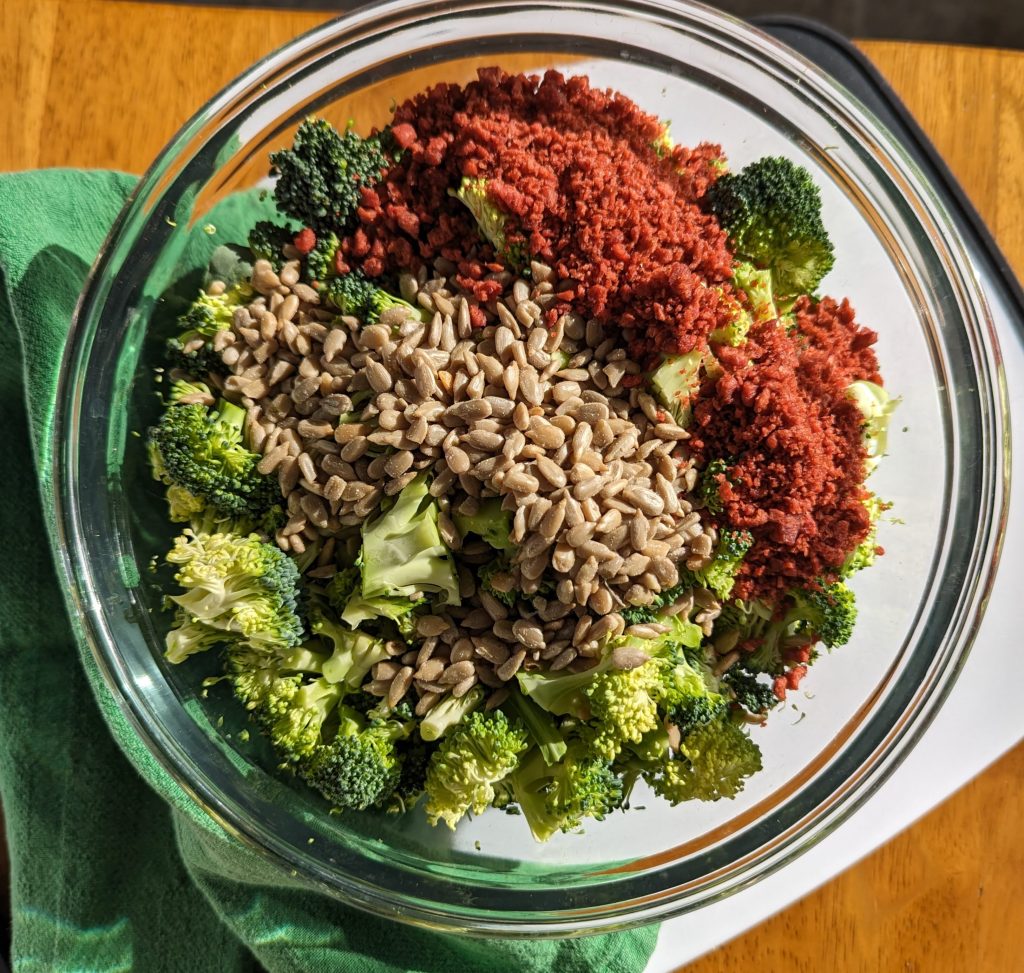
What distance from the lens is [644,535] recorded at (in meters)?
1.26

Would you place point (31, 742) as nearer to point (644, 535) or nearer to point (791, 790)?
point (644, 535)

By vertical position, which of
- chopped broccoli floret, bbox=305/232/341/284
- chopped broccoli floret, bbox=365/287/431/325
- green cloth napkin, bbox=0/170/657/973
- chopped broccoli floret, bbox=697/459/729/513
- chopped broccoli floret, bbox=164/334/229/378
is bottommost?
green cloth napkin, bbox=0/170/657/973

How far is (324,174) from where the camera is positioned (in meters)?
1.38

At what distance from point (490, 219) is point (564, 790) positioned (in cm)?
81

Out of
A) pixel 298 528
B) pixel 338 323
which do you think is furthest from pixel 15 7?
pixel 298 528

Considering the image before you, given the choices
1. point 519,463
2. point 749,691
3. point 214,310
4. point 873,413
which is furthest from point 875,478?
point 214,310

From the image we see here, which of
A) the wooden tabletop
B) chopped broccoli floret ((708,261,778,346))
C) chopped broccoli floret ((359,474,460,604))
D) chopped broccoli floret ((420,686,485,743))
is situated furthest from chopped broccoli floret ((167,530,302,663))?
the wooden tabletop

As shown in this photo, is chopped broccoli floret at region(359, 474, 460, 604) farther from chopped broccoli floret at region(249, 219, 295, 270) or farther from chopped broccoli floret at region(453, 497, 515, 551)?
chopped broccoli floret at region(249, 219, 295, 270)

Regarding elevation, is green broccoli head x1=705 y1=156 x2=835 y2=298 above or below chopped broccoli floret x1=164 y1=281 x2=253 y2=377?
above

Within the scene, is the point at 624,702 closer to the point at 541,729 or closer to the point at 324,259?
the point at 541,729

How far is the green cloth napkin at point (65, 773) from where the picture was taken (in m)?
1.63

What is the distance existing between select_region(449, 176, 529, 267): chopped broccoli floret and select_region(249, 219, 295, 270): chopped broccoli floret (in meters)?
0.29

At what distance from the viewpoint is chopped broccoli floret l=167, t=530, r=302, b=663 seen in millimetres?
1296

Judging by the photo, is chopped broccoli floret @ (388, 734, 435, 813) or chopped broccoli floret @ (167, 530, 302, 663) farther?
chopped broccoli floret @ (388, 734, 435, 813)
